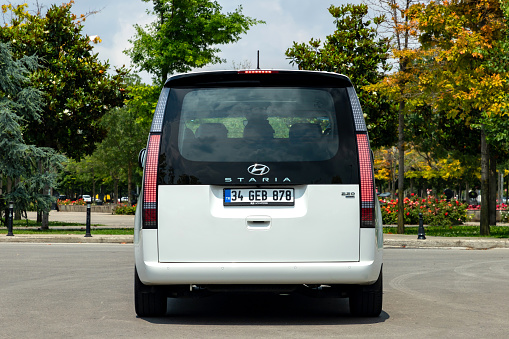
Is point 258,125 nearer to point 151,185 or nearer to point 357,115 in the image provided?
point 357,115

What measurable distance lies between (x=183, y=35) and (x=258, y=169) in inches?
892

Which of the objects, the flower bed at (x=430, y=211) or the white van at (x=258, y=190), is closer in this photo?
the white van at (x=258, y=190)

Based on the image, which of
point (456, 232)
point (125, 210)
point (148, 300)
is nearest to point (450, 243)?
point (456, 232)

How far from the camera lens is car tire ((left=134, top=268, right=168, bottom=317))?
7062 mm

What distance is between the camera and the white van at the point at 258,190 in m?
6.54

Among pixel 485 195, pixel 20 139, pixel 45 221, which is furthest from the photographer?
pixel 45 221

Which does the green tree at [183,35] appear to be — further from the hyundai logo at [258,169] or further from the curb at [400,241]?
the hyundai logo at [258,169]

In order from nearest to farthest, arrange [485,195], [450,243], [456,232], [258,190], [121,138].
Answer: [258,190]
[450,243]
[485,195]
[456,232]
[121,138]

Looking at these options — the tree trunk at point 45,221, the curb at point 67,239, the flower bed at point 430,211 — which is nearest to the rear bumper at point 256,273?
the curb at point 67,239

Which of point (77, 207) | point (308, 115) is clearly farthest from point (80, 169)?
point (308, 115)

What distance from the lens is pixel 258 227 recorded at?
21.5ft

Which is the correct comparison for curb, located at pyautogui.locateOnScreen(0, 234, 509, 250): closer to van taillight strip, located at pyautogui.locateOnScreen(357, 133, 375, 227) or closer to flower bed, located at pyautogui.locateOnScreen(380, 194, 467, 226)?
flower bed, located at pyautogui.locateOnScreen(380, 194, 467, 226)

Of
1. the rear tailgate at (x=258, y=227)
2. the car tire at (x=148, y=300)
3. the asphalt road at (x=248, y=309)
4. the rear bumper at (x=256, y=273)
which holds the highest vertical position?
the rear tailgate at (x=258, y=227)

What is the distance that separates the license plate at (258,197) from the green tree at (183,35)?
21310 mm
